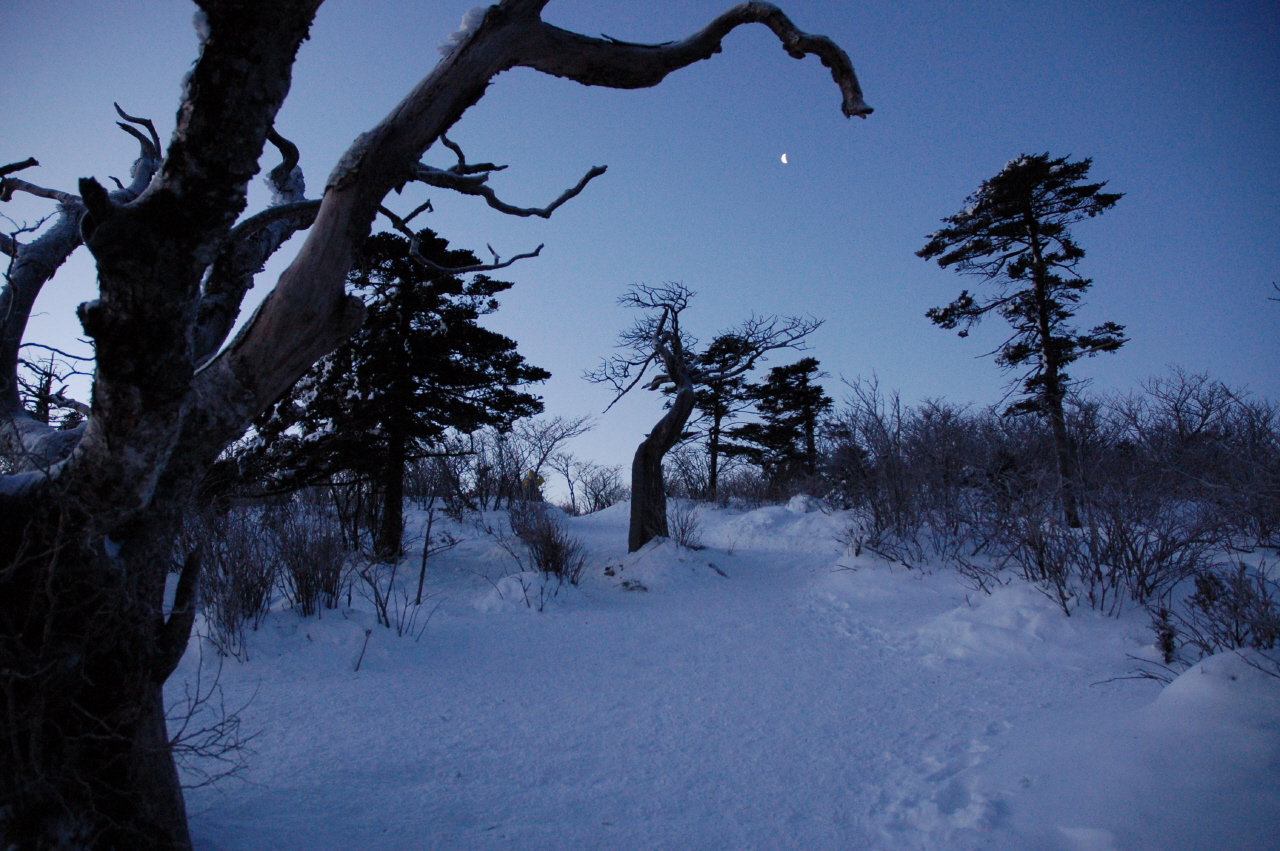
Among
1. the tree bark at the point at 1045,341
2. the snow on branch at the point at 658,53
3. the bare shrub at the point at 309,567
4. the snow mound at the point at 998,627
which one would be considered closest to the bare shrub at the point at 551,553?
the bare shrub at the point at 309,567

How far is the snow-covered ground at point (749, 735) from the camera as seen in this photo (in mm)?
2340

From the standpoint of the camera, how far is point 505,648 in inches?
217

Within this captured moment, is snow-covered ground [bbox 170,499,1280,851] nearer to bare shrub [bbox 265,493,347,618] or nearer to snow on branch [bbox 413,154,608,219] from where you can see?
bare shrub [bbox 265,493,347,618]

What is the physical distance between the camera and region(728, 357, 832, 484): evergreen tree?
23.2m

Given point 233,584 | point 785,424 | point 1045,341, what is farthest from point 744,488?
point 233,584

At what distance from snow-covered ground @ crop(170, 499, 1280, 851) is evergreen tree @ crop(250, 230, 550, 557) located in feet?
14.9

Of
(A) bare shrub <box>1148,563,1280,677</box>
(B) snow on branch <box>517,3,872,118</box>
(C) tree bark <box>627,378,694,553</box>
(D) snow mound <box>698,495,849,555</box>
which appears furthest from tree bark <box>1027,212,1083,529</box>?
(B) snow on branch <box>517,3,872,118</box>

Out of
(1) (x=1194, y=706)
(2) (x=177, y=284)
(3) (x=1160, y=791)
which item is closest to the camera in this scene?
(2) (x=177, y=284)

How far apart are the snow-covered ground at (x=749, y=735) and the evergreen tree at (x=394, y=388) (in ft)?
14.9

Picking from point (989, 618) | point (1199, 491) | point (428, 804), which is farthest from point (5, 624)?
point (1199, 491)

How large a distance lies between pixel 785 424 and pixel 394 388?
1634cm

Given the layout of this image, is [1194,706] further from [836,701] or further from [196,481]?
[196,481]

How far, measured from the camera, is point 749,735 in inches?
A: 141

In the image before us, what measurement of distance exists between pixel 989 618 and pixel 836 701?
2.26 meters
